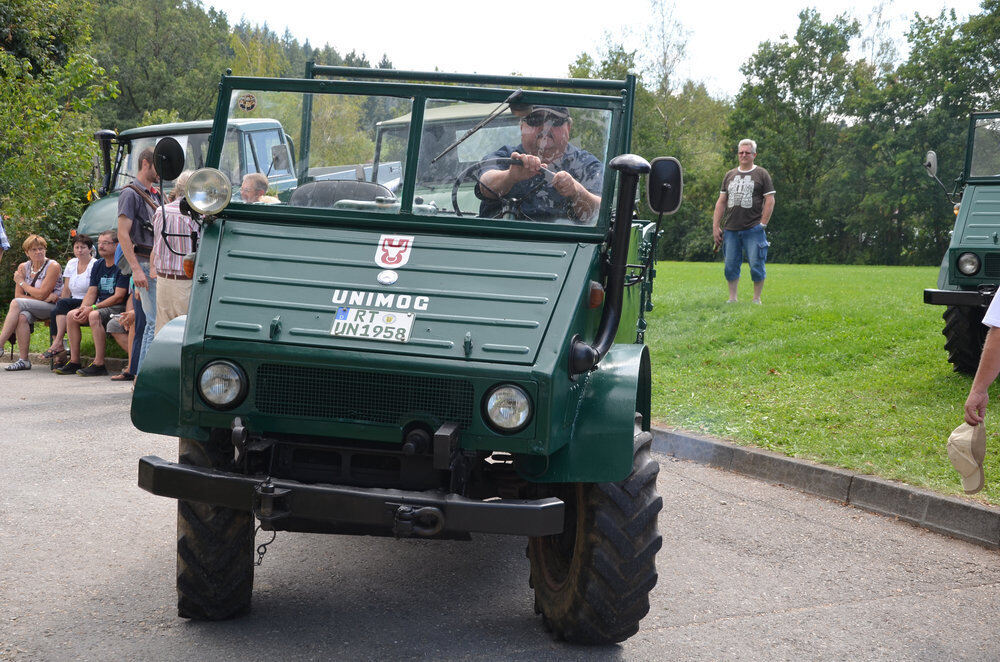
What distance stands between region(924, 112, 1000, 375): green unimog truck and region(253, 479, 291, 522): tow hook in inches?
264

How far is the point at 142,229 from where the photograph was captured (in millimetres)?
9922

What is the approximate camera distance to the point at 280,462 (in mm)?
4043

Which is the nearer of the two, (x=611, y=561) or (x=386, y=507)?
(x=386, y=507)

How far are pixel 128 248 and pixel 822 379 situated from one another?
6.62 meters

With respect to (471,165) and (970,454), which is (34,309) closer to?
(471,165)

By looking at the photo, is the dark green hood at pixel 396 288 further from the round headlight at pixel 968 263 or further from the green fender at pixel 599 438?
the round headlight at pixel 968 263

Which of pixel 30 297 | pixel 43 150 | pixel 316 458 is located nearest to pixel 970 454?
pixel 316 458

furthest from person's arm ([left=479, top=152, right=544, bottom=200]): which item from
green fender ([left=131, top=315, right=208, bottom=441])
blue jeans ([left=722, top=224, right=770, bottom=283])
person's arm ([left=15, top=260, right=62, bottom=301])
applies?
person's arm ([left=15, top=260, right=62, bottom=301])

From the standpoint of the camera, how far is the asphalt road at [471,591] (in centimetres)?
405

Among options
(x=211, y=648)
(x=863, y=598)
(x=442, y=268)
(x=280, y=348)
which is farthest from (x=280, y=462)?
(x=863, y=598)

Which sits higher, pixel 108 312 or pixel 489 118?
pixel 489 118

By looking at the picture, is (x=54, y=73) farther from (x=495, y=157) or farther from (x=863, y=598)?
(x=863, y=598)

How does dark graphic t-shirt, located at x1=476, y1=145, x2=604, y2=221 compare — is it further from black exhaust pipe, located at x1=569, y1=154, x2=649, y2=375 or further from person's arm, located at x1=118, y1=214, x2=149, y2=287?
person's arm, located at x1=118, y1=214, x2=149, y2=287

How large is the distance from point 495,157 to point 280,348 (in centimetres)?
150
